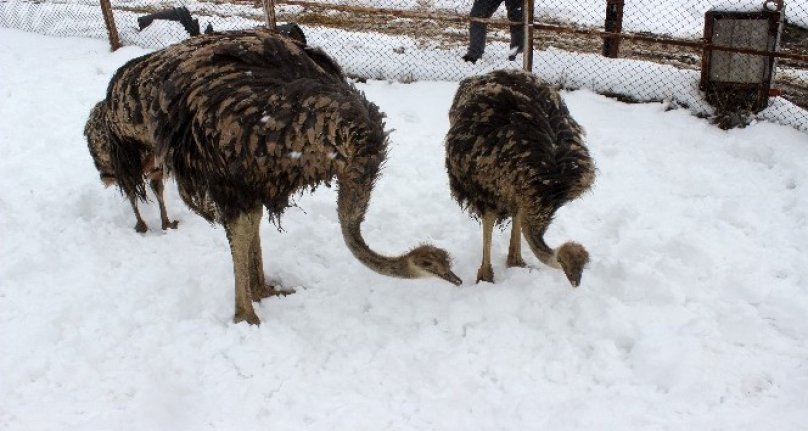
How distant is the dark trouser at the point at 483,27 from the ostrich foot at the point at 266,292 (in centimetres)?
467

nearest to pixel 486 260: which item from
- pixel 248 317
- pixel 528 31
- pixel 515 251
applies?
pixel 515 251

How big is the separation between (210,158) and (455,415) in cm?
187

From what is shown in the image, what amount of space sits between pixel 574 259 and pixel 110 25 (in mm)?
7613

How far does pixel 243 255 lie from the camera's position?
401 centimetres

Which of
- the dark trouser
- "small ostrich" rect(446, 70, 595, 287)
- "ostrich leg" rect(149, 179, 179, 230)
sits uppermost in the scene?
the dark trouser

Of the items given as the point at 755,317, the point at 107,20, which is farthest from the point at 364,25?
the point at 755,317

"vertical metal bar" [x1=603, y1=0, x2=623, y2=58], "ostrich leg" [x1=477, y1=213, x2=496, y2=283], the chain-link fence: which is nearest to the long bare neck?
"ostrich leg" [x1=477, y1=213, x2=496, y2=283]

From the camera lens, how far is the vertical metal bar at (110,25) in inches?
352

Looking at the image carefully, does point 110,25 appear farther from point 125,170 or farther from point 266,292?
point 266,292

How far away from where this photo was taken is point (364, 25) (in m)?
11.3

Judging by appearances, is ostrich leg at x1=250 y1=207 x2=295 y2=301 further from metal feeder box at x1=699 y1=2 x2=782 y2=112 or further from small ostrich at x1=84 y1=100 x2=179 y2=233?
metal feeder box at x1=699 y1=2 x2=782 y2=112

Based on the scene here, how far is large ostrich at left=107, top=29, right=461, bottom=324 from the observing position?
3467 mm

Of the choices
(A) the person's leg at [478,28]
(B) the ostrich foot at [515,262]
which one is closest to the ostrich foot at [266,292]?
(B) the ostrich foot at [515,262]

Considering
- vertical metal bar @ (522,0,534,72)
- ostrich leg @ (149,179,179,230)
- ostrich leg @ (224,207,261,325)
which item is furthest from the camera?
vertical metal bar @ (522,0,534,72)
